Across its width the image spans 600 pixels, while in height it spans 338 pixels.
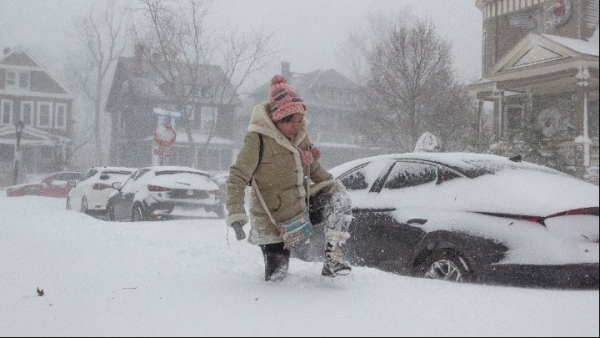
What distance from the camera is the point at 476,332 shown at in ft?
7.95

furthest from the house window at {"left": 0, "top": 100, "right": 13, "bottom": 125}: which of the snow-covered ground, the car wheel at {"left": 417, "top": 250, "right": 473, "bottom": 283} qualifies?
the car wheel at {"left": 417, "top": 250, "right": 473, "bottom": 283}

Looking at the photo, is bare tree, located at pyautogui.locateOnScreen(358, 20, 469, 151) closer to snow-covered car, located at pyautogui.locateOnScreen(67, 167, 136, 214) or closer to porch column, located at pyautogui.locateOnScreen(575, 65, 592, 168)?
porch column, located at pyautogui.locateOnScreen(575, 65, 592, 168)

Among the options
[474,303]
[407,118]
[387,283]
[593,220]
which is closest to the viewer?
[593,220]

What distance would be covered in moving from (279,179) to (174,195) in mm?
6466

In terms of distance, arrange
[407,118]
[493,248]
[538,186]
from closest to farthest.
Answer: [538,186]
[493,248]
[407,118]

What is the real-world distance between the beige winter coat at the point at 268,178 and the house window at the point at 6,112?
31.5 m

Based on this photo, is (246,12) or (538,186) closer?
(538,186)

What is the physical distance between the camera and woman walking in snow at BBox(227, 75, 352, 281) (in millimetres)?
3395

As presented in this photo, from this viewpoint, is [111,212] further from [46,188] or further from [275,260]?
[46,188]

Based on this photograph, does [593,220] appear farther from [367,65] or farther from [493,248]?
[367,65]

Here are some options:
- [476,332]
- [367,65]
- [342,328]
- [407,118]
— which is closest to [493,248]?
[476,332]

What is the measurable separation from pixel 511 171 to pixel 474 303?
3.19 feet

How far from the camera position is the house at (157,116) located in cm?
2799

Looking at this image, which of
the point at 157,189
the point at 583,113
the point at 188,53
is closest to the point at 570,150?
the point at 583,113
